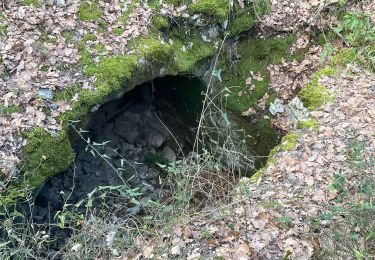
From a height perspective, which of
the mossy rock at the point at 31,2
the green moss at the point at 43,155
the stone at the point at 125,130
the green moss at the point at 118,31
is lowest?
the stone at the point at 125,130

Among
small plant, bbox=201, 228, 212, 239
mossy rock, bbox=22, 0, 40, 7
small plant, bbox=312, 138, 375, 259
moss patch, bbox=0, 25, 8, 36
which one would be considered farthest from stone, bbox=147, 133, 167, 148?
small plant, bbox=312, 138, 375, 259

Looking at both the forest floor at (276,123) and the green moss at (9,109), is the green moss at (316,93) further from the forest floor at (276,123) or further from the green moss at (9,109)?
the green moss at (9,109)

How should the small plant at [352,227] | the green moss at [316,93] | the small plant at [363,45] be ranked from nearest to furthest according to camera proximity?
the small plant at [352,227] < the green moss at [316,93] < the small plant at [363,45]

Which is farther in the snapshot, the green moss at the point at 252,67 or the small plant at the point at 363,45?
the green moss at the point at 252,67

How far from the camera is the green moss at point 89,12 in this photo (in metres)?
6.32

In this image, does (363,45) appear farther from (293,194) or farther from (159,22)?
(293,194)

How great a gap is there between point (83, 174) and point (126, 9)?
3.13m

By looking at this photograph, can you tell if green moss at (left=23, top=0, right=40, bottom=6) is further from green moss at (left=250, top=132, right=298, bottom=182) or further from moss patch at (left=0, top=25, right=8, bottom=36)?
green moss at (left=250, top=132, right=298, bottom=182)

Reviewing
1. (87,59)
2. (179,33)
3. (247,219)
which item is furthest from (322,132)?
(87,59)

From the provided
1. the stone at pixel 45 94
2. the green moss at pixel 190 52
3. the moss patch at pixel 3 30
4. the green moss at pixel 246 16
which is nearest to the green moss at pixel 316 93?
the green moss at pixel 246 16

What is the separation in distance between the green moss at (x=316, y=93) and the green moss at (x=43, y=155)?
3599 millimetres

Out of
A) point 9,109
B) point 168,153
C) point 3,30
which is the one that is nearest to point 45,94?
point 9,109

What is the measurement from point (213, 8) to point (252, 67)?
133 centimetres

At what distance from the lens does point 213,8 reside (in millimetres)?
7055
